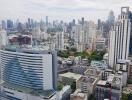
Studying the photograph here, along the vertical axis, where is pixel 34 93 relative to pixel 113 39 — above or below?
below

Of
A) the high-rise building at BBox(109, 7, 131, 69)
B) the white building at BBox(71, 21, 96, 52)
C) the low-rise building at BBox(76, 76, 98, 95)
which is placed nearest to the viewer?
the low-rise building at BBox(76, 76, 98, 95)

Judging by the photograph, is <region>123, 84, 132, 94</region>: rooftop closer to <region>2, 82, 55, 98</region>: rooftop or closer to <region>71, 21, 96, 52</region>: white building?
<region>2, 82, 55, 98</region>: rooftop

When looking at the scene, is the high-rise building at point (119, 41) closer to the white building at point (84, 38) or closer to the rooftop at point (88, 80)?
the rooftop at point (88, 80)

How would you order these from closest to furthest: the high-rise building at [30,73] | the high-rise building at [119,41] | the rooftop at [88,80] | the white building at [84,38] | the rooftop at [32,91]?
1. the rooftop at [32,91]
2. the high-rise building at [30,73]
3. the rooftop at [88,80]
4. the high-rise building at [119,41]
5. the white building at [84,38]

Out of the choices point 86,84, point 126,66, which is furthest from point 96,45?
point 86,84

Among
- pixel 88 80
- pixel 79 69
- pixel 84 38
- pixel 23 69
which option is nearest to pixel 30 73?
pixel 23 69

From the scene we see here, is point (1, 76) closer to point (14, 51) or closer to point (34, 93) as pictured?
point (14, 51)

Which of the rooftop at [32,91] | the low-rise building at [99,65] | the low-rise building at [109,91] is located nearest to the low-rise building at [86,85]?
the low-rise building at [109,91]

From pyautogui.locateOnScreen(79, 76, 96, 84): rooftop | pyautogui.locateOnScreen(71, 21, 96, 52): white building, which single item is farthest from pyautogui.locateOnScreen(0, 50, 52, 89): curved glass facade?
pyautogui.locateOnScreen(71, 21, 96, 52): white building

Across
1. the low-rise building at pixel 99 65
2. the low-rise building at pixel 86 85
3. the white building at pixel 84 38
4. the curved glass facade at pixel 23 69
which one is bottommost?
the low-rise building at pixel 86 85
